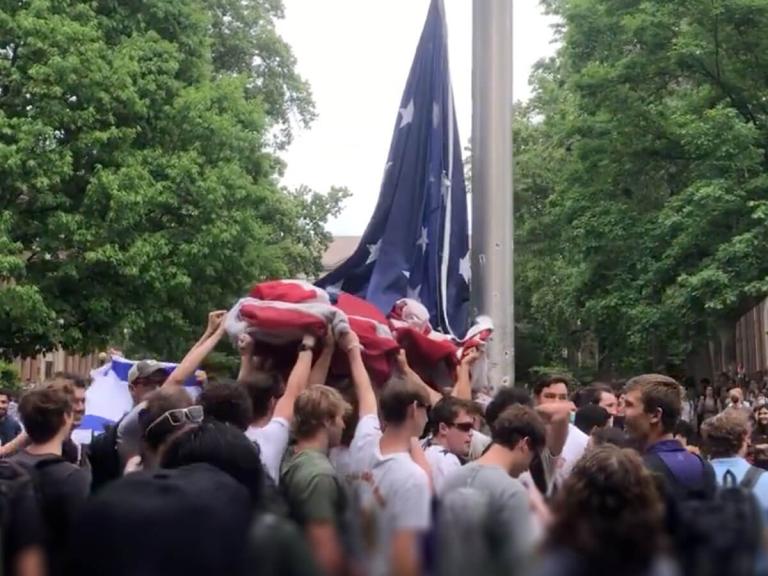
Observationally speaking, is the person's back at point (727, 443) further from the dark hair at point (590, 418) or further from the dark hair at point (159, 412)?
the dark hair at point (159, 412)

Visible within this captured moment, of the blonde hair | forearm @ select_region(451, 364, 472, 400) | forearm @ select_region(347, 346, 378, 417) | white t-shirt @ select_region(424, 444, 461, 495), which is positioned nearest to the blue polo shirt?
white t-shirt @ select_region(424, 444, 461, 495)

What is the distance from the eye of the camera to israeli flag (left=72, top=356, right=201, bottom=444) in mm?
8898

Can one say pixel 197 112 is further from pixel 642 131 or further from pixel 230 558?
pixel 230 558

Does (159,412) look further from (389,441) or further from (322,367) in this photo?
(322,367)

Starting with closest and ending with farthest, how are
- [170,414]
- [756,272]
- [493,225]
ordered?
[170,414], [493,225], [756,272]

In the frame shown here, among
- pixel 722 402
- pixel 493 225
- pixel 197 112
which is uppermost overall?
pixel 197 112

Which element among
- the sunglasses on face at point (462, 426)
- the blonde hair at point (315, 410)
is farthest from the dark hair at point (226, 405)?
the sunglasses on face at point (462, 426)

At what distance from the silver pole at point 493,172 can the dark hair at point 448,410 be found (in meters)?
3.24

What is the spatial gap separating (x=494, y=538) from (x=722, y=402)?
22.5m

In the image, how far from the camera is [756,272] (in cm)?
2344

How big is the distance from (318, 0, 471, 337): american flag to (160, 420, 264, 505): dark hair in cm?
490

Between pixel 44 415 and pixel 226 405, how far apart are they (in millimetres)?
757

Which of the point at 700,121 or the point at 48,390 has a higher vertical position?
the point at 700,121

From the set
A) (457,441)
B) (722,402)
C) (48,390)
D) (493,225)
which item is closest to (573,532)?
(48,390)
